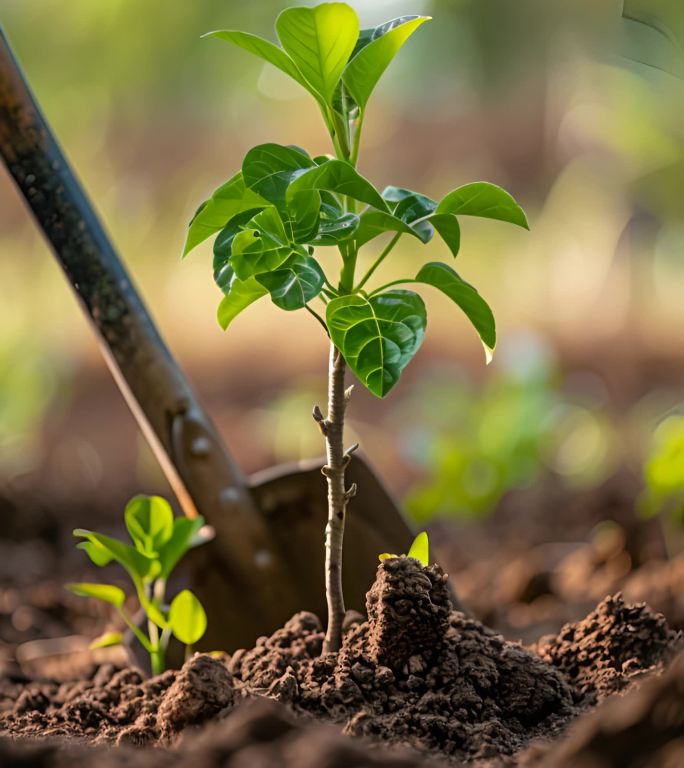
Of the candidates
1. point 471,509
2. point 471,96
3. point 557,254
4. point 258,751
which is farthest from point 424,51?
point 258,751

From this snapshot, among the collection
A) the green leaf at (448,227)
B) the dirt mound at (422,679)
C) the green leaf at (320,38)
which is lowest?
the dirt mound at (422,679)

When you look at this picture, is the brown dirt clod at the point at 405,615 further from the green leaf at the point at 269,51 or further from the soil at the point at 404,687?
the green leaf at the point at 269,51

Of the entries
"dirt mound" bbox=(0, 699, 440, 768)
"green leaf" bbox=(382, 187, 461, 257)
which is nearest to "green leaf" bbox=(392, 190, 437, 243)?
"green leaf" bbox=(382, 187, 461, 257)

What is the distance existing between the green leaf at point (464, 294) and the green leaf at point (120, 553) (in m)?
0.41

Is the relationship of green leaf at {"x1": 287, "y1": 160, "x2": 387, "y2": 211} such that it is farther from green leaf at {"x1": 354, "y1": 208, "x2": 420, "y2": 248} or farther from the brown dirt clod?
the brown dirt clod

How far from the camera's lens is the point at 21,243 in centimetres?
507

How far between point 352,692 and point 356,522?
358mm

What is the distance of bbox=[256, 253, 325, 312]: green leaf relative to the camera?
62 cm

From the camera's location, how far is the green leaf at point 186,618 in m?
0.89

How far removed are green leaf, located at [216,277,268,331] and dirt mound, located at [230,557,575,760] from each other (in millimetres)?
242

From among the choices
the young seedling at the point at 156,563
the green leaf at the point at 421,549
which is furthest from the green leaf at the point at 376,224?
the young seedling at the point at 156,563

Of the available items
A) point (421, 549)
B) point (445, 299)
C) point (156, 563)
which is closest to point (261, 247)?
point (421, 549)

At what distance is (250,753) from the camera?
46 centimetres

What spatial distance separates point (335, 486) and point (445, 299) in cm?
450
